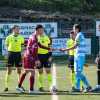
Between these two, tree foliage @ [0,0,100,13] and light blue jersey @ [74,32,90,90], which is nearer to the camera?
light blue jersey @ [74,32,90,90]

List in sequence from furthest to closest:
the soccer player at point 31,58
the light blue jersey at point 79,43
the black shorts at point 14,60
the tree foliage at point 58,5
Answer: the tree foliage at point 58,5, the black shorts at point 14,60, the soccer player at point 31,58, the light blue jersey at point 79,43

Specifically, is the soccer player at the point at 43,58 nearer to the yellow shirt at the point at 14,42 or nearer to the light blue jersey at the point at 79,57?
the yellow shirt at the point at 14,42

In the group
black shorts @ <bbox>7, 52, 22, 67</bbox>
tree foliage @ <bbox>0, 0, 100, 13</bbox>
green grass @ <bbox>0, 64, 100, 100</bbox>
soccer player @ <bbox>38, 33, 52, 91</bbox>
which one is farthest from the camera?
tree foliage @ <bbox>0, 0, 100, 13</bbox>

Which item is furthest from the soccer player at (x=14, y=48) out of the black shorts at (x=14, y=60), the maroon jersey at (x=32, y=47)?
the maroon jersey at (x=32, y=47)

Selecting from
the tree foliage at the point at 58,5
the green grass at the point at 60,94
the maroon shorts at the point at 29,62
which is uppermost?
the tree foliage at the point at 58,5

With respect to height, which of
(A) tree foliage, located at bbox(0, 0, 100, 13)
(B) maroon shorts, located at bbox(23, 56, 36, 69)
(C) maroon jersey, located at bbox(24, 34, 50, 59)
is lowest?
(B) maroon shorts, located at bbox(23, 56, 36, 69)

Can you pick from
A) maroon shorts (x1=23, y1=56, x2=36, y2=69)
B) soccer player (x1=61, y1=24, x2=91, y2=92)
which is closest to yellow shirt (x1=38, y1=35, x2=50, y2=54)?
maroon shorts (x1=23, y1=56, x2=36, y2=69)

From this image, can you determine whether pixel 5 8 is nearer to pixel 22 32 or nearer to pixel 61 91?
pixel 22 32

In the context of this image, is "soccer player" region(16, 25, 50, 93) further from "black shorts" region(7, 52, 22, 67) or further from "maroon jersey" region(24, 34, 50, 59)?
"black shorts" region(7, 52, 22, 67)

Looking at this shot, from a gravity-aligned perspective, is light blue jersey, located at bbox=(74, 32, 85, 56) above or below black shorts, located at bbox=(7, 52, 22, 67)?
above

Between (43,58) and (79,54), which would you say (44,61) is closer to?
(43,58)

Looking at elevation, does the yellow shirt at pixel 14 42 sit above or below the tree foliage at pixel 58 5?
below

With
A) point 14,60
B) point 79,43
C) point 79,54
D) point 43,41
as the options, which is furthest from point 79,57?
point 14,60

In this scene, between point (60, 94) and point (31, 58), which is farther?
point (31, 58)
